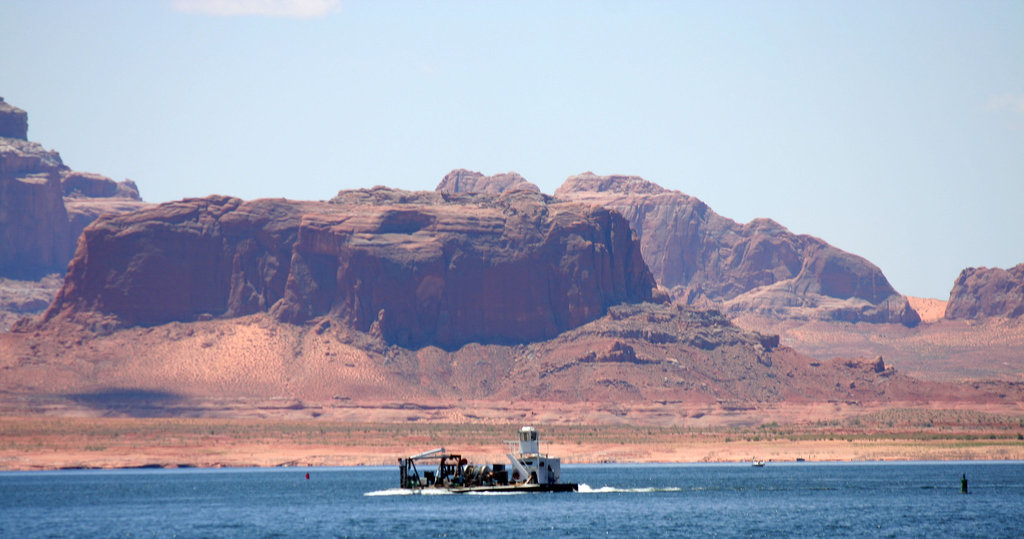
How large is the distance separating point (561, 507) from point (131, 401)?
11754 cm

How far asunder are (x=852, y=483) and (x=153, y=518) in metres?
Result: 52.7

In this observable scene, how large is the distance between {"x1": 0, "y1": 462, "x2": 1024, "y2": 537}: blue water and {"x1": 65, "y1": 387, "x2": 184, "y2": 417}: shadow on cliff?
5601 centimetres

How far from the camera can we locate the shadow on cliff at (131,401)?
193 meters

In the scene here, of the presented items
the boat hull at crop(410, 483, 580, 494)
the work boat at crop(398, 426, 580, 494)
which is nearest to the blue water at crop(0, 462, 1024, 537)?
the boat hull at crop(410, 483, 580, 494)

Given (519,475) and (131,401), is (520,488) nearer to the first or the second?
(519,475)

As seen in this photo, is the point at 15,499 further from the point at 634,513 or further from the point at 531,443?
the point at 634,513

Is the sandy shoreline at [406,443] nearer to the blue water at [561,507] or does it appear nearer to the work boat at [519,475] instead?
the blue water at [561,507]

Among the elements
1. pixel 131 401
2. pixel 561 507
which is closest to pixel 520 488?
pixel 561 507

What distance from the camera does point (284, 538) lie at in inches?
2977

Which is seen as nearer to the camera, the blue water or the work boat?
the blue water

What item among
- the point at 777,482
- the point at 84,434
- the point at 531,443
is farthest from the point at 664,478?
the point at 84,434

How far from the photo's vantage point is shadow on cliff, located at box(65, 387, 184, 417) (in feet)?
632

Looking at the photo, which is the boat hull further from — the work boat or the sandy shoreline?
the sandy shoreline

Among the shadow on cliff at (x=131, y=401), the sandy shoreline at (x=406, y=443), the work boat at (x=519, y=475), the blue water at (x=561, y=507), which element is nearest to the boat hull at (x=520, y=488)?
the work boat at (x=519, y=475)
